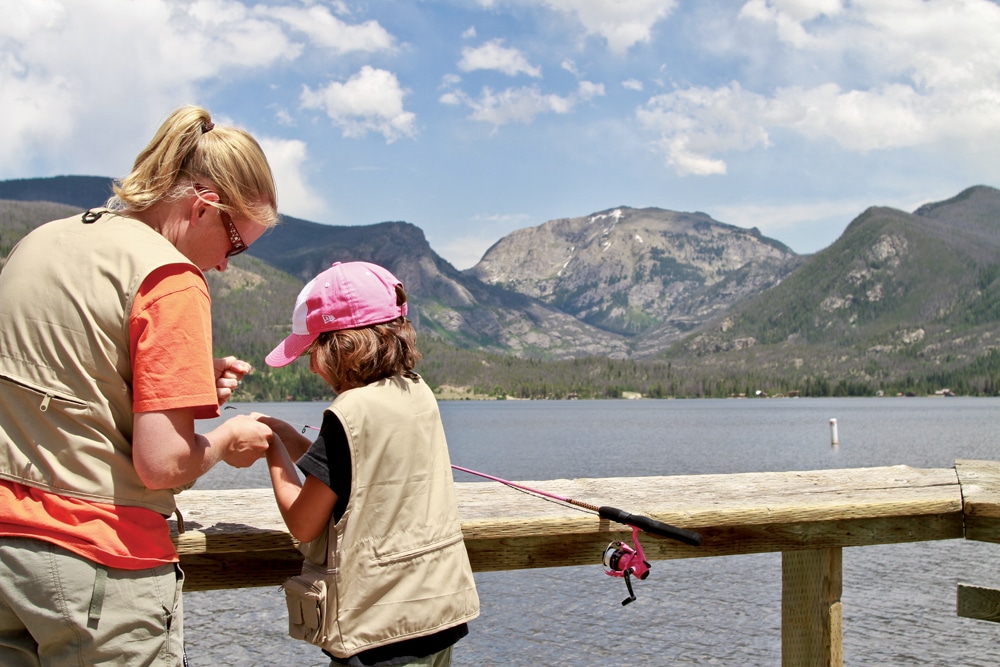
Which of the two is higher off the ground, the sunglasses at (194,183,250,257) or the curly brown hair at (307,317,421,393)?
the sunglasses at (194,183,250,257)

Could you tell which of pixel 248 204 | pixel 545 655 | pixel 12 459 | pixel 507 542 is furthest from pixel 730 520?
pixel 545 655

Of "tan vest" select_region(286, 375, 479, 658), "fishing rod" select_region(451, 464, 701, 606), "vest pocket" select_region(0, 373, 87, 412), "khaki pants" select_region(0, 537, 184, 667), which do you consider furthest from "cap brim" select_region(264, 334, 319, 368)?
"fishing rod" select_region(451, 464, 701, 606)

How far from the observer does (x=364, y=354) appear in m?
2.88

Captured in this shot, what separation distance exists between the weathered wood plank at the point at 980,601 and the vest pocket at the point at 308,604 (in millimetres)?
2906

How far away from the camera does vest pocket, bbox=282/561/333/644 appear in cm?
266

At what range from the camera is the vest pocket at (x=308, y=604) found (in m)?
2.66

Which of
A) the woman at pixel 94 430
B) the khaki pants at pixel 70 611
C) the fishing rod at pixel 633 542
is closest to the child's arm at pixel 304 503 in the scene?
the woman at pixel 94 430

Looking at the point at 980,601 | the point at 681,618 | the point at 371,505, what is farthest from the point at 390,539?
the point at 681,618

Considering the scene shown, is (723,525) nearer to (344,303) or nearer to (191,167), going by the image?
(344,303)

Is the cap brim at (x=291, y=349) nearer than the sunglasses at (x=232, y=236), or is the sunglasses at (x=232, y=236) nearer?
the sunglasses at (x=232, y=236)

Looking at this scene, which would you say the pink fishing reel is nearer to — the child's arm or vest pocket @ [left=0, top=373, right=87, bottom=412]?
the child's arm

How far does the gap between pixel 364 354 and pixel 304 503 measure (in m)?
0.51

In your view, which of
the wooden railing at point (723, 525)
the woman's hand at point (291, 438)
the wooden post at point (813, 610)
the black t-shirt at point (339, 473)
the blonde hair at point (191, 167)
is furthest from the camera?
the wooden post at point (813, 610)

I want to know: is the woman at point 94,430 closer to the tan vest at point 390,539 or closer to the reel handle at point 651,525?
the tan vest at point 390,539
